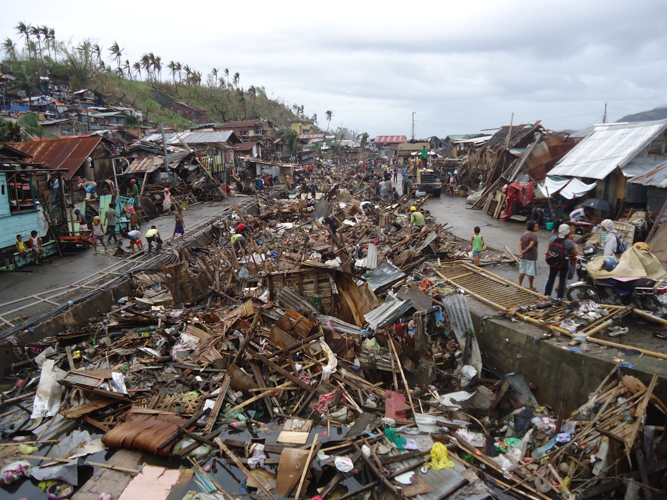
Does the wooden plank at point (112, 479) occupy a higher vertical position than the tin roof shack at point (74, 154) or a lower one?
lower

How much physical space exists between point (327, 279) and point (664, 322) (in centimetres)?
609

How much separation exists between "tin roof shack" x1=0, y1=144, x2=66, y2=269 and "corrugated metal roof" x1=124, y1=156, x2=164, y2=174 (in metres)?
9.64

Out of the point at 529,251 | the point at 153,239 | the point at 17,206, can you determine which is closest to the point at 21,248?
the point at 17,206

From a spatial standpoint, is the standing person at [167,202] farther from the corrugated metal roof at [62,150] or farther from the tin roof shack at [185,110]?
the tin roof shack at [185,110]

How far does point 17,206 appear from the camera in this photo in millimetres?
11531

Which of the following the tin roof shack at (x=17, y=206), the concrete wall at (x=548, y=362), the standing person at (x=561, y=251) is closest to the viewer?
the concrete wall at (x=548, y=362)

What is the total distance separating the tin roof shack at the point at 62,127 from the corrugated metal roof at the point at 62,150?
14082mm

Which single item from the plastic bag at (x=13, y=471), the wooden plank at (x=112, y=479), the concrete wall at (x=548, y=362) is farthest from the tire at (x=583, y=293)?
the plastic bag at (x=13, y=471)

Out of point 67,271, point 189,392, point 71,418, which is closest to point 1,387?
point 71,418

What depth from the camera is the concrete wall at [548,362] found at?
5500 millimetres

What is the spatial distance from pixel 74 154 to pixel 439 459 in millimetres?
19595

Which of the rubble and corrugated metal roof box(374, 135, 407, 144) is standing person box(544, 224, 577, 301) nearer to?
the rubble

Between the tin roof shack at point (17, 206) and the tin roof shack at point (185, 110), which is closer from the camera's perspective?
the tin roof shack at point (17, 206)

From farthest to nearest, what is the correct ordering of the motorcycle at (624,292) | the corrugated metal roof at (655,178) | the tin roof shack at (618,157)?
→ the tin roof shack at (618,157), the corrugated metal roof at (655,178), the motorcycle at (624,292)
